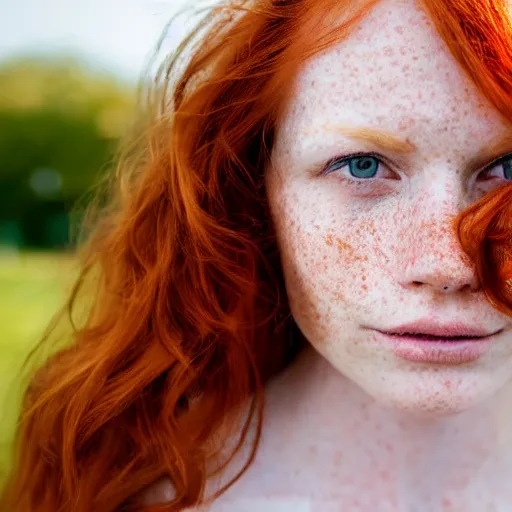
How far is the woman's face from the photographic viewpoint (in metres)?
0.82

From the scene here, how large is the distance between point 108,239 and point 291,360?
0.34 metres

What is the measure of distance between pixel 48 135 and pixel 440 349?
11691 mm

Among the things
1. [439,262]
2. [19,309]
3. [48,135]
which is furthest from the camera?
[48,135]

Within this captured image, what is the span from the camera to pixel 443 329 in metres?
0.84

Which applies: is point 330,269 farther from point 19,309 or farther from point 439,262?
point 19,309

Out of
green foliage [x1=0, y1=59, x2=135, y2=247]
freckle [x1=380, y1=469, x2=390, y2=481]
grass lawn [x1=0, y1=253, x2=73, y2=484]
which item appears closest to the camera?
freckle [x1=380, y1=469, x2=390, y2=481]

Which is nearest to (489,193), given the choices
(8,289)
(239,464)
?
(239,464)

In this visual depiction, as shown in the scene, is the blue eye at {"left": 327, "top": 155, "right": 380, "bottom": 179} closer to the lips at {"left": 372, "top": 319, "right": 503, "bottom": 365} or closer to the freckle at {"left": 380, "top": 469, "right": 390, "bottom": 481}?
the lips at {"left": 372, "top": 319, "right": 503, "bottom": 365}

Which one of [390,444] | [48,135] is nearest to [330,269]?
[390,444]

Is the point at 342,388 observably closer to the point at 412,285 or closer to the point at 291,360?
the point at 291,360

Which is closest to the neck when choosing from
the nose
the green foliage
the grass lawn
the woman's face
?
the woman's face

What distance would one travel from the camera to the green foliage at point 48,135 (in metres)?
9.99

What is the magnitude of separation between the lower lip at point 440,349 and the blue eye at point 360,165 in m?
0.19

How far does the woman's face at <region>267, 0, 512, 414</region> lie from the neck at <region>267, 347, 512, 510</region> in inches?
5.2
